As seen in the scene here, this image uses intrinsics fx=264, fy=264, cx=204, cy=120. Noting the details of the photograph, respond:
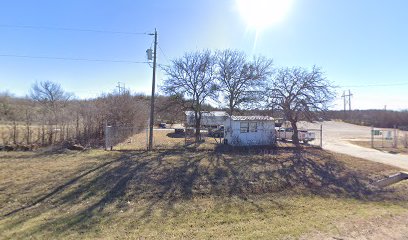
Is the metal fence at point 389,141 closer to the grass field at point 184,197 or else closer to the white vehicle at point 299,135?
the white vehicle at point 299,135

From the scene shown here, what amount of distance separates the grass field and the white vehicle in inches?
389

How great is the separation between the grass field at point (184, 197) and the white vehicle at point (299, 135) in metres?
9.88

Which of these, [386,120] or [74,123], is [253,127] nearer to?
[74,123]

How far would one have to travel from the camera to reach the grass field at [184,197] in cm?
602

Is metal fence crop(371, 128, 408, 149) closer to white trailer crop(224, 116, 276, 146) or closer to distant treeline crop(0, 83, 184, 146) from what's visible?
white trailer crop(224, 116, 276, 146)

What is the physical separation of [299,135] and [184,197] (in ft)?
58.9

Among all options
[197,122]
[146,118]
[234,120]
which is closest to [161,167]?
[234,120]

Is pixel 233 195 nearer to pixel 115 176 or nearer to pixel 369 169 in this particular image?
pixel 115 176

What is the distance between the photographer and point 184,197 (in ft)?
Result: 27.2

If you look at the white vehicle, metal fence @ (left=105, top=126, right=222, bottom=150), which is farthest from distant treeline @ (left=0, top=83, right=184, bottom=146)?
the white vehicle

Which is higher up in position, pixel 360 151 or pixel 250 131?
pixel 250 131

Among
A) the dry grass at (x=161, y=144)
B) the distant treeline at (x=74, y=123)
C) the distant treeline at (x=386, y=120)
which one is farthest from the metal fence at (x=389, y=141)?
the distant treeline at (x=386, y=120)

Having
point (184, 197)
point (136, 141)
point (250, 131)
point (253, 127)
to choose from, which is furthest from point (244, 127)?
point (184, 197)

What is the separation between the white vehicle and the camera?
2363cm
